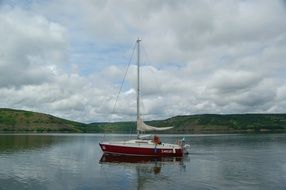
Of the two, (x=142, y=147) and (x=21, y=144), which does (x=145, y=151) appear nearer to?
(x=142, y=147)

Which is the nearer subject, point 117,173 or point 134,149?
point 117,173

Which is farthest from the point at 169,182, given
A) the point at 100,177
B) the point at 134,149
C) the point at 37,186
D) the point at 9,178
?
the point at 134,149

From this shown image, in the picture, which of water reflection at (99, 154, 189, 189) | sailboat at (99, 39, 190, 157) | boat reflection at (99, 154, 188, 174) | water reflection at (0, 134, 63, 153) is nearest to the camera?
water reflection at (99, 154, 189, 189)

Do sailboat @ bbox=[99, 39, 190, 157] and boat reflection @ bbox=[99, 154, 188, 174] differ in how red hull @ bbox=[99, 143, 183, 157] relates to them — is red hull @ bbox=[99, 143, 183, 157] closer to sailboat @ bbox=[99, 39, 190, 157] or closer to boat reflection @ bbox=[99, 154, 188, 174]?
sailboat @ bbox=[99, 39, 190, 157]

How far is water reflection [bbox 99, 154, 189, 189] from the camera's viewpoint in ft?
141

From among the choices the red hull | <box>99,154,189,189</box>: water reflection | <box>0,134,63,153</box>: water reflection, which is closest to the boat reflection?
<box>99,154,189,189</box>: water reflection

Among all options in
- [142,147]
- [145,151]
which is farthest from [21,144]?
[145,151]

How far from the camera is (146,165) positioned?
57.4 m

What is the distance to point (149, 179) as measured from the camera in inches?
1698

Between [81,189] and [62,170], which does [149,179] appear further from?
[62,170]

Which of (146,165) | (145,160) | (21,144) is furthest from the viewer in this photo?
(21,144)

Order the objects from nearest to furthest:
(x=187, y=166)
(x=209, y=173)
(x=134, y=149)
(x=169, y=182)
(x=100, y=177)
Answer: (x=169, y=182), (x=100, y=177), (x=209, y=173), (x=187, y=166), (x=134, y=149)

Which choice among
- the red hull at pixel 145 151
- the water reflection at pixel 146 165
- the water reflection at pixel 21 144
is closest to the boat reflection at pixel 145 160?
the water reflection at pixel 146 165

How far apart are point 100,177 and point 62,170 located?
8.23m
